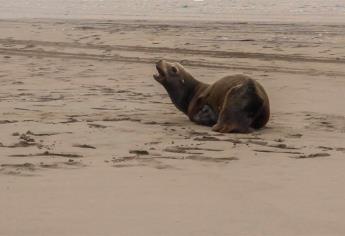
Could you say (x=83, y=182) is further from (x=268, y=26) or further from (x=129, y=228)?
(x=268, y=26)

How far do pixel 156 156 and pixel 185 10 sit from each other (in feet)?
90.9

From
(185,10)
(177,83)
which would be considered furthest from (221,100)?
(185,10)

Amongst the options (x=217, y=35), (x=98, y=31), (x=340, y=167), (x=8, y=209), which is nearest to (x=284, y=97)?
(x=340, y=167)

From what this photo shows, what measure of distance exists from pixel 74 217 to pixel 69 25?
2079 centimetres

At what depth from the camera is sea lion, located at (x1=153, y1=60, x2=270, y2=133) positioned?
8.07m

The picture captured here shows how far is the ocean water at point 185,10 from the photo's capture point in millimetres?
29125

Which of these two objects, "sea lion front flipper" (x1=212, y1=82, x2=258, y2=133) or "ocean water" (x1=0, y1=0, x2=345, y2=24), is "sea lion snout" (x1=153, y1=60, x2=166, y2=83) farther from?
"ocean water" (x1=0, y1=0, x2=345, y2=24)

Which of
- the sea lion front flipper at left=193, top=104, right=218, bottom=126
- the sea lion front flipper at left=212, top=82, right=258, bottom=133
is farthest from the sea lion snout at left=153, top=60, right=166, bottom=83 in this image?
the sea lion front flipper at left=212, top=82, right=258, bottom=133

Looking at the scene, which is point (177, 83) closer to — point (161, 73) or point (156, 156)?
point (161, 73)

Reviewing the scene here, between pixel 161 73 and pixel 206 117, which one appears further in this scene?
pixel 161 73

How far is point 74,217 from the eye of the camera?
15.2 feet

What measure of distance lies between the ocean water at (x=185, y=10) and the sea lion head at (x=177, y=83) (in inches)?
674

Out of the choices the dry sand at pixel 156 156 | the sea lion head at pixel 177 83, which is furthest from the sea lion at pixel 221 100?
the dry sand at pixel 156 156

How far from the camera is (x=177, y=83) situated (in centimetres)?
938
